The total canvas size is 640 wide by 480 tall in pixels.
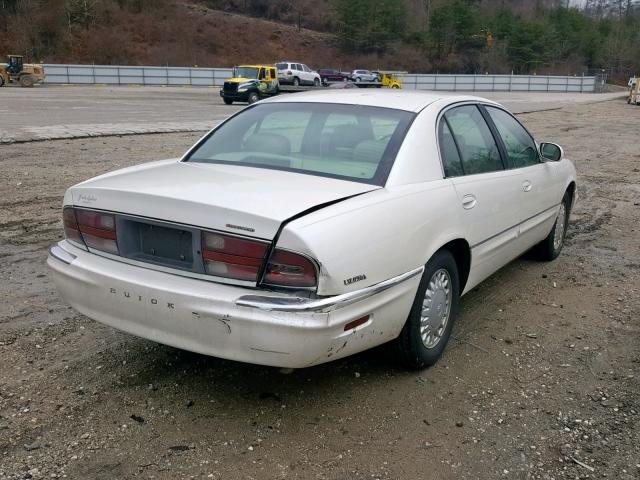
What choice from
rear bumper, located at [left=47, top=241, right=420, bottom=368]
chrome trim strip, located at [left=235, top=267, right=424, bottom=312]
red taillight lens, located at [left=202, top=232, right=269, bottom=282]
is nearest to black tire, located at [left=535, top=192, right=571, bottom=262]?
rear bumper, located at [left=47, top=241, right=420, bottom=368]

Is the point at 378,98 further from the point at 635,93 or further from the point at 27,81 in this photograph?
the point at 27,81

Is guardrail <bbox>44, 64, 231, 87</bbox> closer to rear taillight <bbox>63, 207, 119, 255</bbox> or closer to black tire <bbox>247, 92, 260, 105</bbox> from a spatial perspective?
black tire <bbox>247, 92, 260, 105</bbox>

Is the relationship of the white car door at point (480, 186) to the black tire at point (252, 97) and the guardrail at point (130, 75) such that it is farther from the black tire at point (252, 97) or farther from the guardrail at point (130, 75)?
the guardrail at point (130, 75)

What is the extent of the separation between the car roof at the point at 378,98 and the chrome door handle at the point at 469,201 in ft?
1.95

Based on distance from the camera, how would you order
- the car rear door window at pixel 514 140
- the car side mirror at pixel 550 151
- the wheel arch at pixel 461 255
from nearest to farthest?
the wheel arch at pixel 461 255 < the car rear door window at pixel 514 140 < the car side mirror at pixel 550 151

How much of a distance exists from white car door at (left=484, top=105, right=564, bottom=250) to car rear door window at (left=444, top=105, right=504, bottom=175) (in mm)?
199

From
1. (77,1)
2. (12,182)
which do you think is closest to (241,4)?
(77,1)

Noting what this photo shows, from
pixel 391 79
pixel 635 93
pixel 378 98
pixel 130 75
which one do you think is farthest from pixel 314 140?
pixel 391 79

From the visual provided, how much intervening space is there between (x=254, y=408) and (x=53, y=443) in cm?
94

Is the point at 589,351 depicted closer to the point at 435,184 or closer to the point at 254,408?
the point at 435,184

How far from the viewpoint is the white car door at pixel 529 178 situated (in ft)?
15.4

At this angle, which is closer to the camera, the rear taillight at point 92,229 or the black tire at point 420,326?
the rear taillight at point 92,229

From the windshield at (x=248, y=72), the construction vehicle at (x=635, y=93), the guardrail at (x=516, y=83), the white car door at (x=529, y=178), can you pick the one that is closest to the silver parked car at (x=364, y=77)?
the guardrail at (x=516, y=83)

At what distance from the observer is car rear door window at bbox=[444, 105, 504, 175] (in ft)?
13.3
